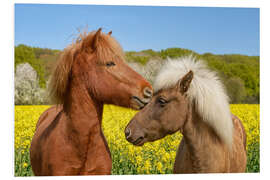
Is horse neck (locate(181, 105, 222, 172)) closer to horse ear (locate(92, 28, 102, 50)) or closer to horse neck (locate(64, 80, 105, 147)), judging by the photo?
horse neck (locate(64, 80, 105, 147))

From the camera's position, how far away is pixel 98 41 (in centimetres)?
242

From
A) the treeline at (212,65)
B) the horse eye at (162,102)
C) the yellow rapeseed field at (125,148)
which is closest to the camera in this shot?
the horse eye at (162,102)

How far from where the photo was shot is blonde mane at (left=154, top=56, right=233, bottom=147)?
9.19 feet

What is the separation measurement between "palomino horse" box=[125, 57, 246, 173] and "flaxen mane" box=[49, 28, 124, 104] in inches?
28.8

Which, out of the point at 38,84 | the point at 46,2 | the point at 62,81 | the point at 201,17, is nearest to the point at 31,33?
the point at 46,2

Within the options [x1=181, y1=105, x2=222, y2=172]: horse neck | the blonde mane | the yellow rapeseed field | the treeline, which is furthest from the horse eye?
the treeline

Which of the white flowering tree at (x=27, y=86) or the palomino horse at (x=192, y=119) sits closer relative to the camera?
the palomino horse at (x=192, y=119)

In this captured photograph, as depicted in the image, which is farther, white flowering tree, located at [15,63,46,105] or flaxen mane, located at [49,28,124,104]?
white flowering tree, located at [15,63,46,105]

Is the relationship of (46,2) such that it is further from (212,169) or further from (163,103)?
(212,169)

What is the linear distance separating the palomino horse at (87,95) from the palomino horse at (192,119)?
57 cm

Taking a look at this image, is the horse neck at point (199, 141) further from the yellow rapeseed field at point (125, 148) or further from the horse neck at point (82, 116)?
Answer: the horse neck at point (82, 116)

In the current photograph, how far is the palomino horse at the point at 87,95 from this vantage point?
2.39 metres

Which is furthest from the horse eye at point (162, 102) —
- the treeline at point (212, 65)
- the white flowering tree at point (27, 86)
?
the white flowering tree at point (27, 86)

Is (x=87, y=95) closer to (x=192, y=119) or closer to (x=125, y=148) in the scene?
(x=192, y=119)
